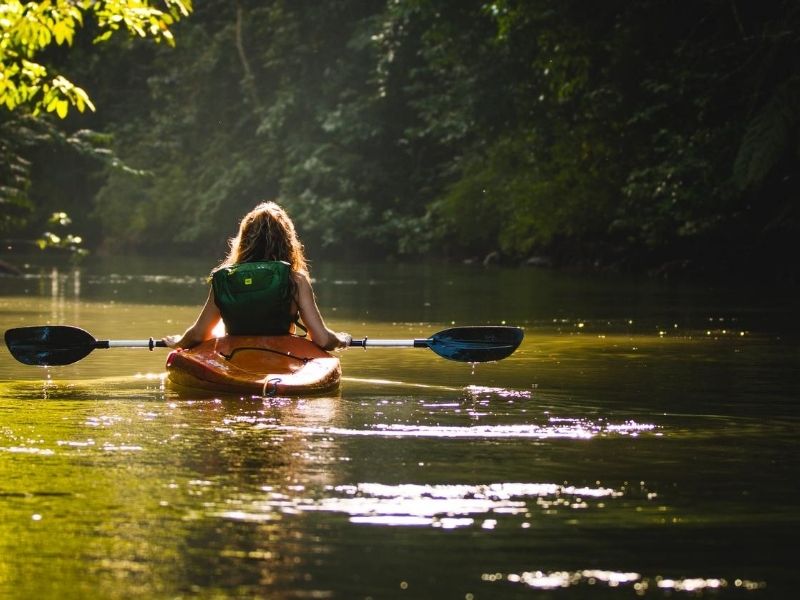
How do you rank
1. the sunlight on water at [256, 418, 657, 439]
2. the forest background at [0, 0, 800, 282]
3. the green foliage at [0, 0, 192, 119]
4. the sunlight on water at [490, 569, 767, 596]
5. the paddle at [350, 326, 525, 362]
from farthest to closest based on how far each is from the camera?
the forest background at [0, 0, 800, 282]
the green foliage at [0, 0, 192, 119]
the paddle at [350, 326, 525, 362]
the sunlight on water at [256, 418, 657, 439]
the sunlight on water at [490, 569, 767, 596]

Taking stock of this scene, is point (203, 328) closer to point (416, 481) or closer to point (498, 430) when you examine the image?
point (498, 430)

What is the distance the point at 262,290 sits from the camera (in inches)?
447

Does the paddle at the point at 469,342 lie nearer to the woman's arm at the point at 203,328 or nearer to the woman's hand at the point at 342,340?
the woman's hand at the point at 342,340

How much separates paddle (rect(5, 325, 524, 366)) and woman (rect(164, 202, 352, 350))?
23.1 inches

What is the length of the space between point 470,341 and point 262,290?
1705 mm

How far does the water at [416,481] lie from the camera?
5.49 m

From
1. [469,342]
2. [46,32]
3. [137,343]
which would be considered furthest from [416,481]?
[46,32]

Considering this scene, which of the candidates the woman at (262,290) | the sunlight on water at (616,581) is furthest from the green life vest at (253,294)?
the sunlight on water at (616,581)

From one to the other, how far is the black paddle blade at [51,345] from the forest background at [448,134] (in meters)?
11.6

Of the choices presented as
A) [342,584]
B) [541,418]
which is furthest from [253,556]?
[541,418]

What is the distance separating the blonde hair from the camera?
37.5ft

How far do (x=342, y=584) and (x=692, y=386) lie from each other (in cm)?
663

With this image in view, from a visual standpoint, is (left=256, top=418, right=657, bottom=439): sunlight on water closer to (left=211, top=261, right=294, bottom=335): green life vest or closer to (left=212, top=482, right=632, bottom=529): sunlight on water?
(left=212, top=482, right=632, bottom=529): sunlight on water

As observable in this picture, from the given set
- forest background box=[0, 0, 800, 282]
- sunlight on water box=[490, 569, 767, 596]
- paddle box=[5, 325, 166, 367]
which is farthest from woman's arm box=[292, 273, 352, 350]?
forest background box=[0, 0, 800, 282]
